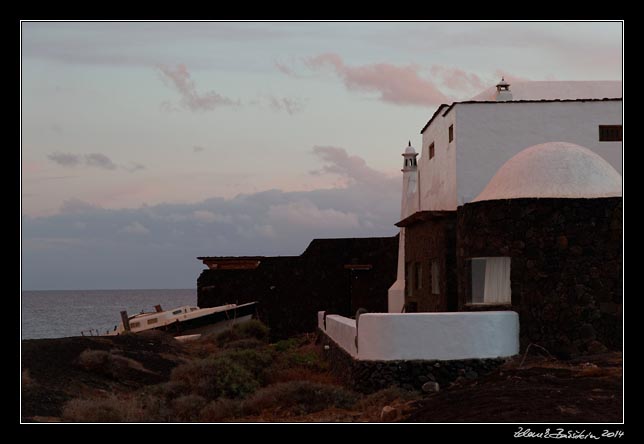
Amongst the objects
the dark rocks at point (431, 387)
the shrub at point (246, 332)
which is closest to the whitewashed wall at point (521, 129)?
the dark rocks at point (431, 387)

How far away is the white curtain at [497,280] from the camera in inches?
722

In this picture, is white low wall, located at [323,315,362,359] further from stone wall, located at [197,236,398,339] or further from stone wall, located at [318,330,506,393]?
stone wall, located at [197,236,398,339]

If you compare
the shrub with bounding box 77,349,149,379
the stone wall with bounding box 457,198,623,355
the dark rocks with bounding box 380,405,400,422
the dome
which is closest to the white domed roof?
the stone wall with bounding box 457,198,623,355

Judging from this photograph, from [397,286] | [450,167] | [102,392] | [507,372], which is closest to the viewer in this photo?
[507,372]

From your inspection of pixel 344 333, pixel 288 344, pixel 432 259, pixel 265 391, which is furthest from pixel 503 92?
pixel 288 344

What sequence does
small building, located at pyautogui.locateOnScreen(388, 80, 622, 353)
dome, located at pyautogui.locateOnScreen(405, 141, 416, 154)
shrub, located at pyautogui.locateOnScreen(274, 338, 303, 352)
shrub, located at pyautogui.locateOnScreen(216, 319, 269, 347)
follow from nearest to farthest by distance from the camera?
small building, located at pyautogui.locateOnScreen(388, 80, 622, 353) → shrub, located at pyautogui.locateOnScreen(274, 338, 303, 352) → shrub, located at pyautogui.locateOnScreen(216, 319, 269, 347) → dome, located at pyautogui.locateOnScreen(405, 141, 416, 154)

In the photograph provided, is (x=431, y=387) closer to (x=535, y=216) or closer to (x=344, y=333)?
(x=344, y=333)

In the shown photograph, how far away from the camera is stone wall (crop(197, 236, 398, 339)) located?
3161 centimetres

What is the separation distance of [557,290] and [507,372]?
7.10 feet

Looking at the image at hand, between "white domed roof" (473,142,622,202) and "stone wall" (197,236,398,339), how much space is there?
42.3ft

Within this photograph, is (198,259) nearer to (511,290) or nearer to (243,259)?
(243,259)

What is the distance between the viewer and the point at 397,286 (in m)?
28.3

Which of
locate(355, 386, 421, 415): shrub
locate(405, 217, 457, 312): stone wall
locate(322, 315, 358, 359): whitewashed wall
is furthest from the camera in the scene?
locate(405, 217, 457, 312): stone wall

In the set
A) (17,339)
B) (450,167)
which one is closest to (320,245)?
(450,167)
